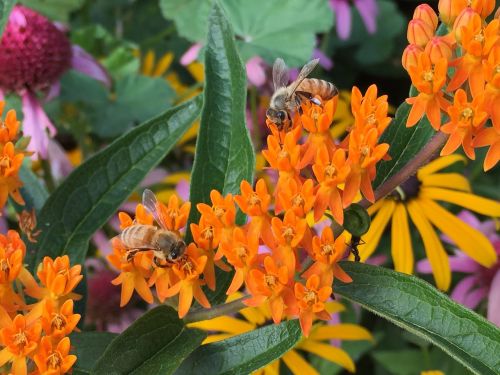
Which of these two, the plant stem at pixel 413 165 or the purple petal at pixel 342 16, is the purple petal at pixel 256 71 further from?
the plant stem at pixel 413 165

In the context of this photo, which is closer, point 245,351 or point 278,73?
point 245,351

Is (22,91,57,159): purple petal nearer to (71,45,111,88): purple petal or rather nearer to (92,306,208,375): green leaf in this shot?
(71,45,111,88): purple petal

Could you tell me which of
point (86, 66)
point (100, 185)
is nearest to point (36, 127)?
point (86, 66)

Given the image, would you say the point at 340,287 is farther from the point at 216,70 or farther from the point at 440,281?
the point at 440,281

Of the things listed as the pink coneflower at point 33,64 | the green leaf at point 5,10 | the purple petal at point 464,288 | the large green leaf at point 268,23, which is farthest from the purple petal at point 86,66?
the purple petal at point 464,288

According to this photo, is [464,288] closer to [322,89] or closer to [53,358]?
[322,89]

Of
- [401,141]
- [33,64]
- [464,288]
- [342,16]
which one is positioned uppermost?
[401,141]

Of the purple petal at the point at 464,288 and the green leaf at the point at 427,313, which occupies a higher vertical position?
the green leaf at the point at 427,313

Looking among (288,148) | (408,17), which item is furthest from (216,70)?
(408,17)
